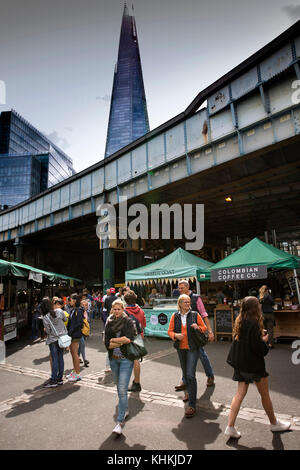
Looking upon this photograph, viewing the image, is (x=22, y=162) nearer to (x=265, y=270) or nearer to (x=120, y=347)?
(x=265, y=270)

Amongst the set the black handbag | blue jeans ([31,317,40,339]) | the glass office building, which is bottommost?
blue jeans ([31,317,40,339])

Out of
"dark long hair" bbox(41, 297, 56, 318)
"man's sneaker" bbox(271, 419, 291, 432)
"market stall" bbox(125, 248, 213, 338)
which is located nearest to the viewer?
"man's sneaker" bbox(271, 419, 291, 432)

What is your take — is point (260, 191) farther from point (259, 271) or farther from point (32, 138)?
point (32, 138)

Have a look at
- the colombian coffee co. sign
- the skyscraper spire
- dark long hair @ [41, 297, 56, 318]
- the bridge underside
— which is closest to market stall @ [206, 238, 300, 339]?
the colombian coffee co. sign

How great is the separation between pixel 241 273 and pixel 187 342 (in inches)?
242

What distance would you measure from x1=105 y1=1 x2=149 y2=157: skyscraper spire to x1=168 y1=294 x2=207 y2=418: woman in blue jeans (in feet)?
294

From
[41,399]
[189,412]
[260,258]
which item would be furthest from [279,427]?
[260,258]

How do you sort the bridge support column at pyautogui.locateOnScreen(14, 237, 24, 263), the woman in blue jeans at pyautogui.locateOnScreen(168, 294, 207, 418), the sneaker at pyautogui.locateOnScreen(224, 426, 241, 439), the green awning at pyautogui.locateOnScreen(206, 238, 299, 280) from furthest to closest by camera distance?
the bridge support column at pyautogui.locateOnScreen(14, 237, 24, 263)
the green awning at pyautogui.locateOnScreen(206, 238, 299, 280)
the woman in blue jeans at pyautogui.locateOnScreen(168, 294, 207, 418)
the sneaker at pyautogui.locateOnScreen(224, 426, 241, 439)

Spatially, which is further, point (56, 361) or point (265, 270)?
point (265, 270)

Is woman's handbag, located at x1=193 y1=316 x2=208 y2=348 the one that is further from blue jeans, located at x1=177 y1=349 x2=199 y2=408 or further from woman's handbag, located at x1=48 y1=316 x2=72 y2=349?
woman's handbag, located at x1=48 y1=316 x2=72 y2=349

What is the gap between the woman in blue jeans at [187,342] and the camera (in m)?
4.39

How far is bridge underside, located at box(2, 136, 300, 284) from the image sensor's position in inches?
607

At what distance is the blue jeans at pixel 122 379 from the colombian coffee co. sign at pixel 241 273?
680 centimetres

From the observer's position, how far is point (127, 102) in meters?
99.6
